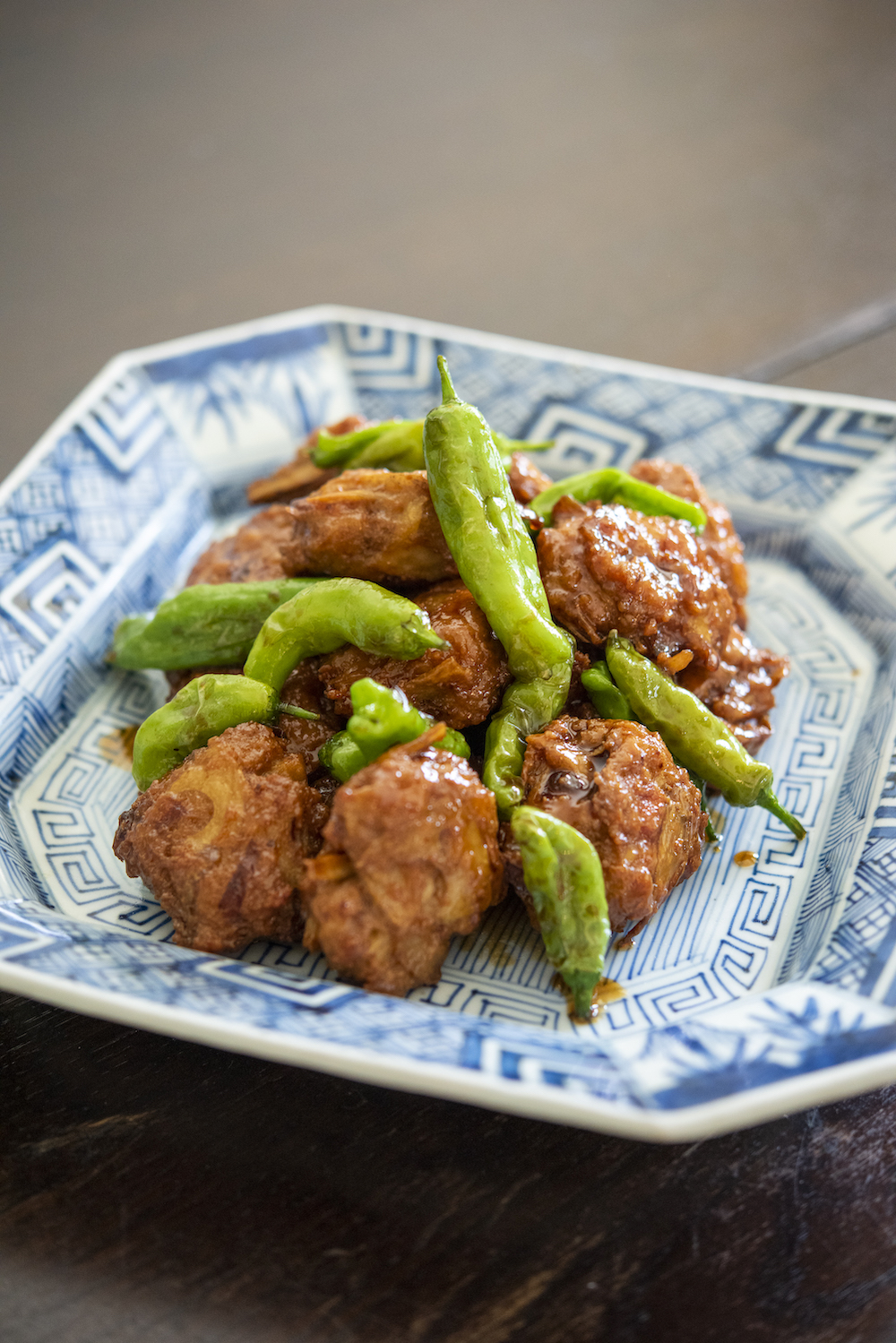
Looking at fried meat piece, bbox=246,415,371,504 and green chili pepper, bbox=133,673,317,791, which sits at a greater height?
fried meat piece, bbox=246,415,371,504

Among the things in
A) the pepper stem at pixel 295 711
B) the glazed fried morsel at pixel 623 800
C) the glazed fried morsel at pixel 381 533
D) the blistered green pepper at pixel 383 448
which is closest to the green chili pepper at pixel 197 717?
the pepper stem at pixel 295 711

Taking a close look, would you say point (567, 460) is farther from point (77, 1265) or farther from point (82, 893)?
point (77, 1265)

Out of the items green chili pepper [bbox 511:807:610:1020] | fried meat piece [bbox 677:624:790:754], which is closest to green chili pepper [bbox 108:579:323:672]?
green chili pepper [bbox 511:807:610:1020]

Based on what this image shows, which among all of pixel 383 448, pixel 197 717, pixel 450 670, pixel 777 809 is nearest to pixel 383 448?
pixel 383 448

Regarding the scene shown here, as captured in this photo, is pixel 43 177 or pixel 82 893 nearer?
pixel 82 893

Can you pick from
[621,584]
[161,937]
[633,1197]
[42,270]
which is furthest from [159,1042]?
[42,270]

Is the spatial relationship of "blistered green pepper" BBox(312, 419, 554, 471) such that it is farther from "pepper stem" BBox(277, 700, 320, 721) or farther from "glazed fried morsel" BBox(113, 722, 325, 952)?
"glazed fried morsel" BBox(113, 722, 325, 952)
